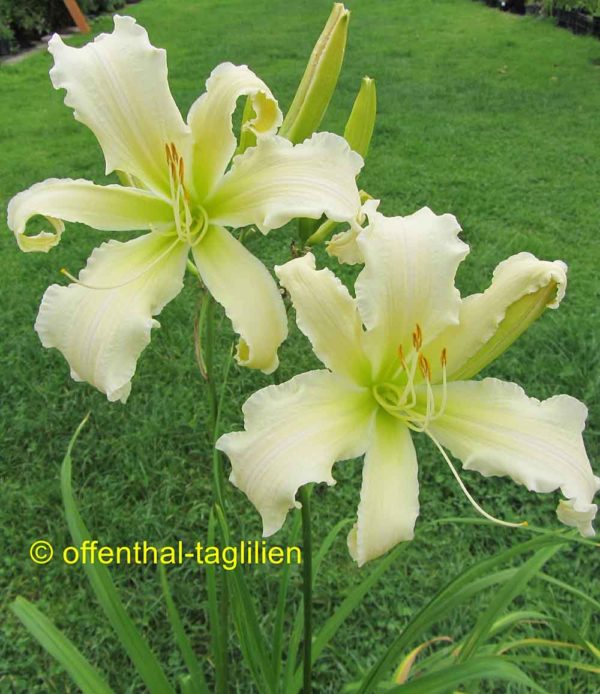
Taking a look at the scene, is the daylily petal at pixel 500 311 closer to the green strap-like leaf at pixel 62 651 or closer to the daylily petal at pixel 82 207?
the daylily petal at pixel 82 207

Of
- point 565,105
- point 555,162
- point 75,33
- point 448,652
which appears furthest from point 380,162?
point 75,33

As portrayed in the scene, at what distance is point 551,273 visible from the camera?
75 cm

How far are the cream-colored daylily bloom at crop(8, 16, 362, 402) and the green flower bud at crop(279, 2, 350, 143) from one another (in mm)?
85

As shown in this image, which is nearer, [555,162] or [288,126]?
[288,126]

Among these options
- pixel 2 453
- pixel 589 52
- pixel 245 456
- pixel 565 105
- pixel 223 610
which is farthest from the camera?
pixel 589 52

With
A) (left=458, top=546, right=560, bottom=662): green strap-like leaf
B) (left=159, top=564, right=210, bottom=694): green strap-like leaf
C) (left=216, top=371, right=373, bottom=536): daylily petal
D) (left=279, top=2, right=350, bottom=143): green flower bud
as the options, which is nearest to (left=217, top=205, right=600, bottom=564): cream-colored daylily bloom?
(left=216, top=371, right=373, bottom=536): daylily petal

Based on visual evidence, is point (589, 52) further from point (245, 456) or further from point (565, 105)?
point (245, 456)

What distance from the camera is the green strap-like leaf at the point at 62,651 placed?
1.13 m

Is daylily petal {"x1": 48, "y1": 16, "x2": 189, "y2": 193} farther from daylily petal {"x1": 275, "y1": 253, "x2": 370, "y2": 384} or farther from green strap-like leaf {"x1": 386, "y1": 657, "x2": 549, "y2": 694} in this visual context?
green strap-like leaf {"x1": 386, "y1": 657, "x2": 549, "y2": 694}

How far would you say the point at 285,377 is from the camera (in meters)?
2.43

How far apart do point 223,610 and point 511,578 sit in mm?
494

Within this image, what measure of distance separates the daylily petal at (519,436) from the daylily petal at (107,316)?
0.36 m

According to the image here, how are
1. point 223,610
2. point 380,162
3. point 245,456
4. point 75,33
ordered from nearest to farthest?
point 245,456 → point 223,610 → point 380,162 → point 75,33

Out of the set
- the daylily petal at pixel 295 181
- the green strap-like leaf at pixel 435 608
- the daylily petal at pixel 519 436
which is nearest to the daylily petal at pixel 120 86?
the daylily petal at pixel 295 181
